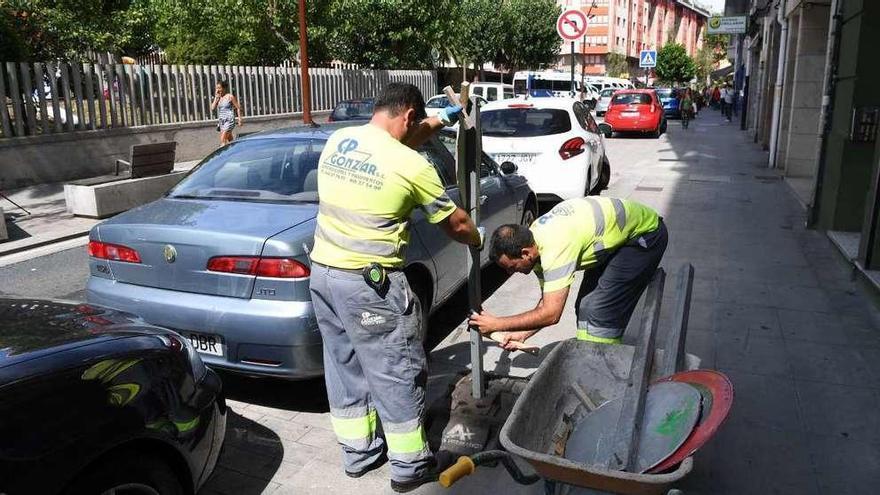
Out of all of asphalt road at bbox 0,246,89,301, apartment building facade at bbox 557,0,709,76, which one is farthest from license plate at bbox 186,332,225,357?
apartment building facade at bbox 557,0,709,76

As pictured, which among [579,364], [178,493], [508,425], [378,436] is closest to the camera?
[508,425]

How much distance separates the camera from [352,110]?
1716cm

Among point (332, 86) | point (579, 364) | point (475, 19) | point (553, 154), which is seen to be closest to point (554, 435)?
point (579, 364)

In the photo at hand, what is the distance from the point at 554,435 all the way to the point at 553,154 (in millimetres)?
6445

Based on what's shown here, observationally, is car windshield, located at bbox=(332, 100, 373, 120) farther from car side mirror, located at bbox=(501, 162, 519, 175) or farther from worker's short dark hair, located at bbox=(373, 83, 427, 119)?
worker's short dark hair, located at bbox=(373, 83, 427, 119)

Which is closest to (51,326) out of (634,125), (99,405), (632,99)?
(99,405)

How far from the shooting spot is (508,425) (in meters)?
2.45

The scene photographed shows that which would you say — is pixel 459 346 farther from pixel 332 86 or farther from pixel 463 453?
pixel 332 86

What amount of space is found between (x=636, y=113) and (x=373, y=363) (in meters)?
21.0

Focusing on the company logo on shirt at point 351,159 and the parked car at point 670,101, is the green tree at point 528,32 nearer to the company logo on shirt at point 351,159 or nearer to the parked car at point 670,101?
the parked car at point 670,101

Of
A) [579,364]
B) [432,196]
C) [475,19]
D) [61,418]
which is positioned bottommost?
[579,364]

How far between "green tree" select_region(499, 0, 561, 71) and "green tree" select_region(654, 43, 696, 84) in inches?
1302

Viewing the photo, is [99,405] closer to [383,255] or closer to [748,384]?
[383,255]

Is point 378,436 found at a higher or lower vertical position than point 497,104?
lower
